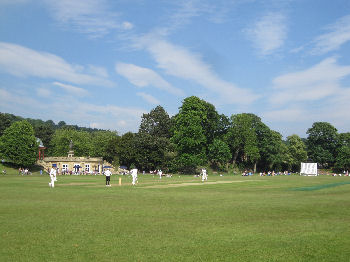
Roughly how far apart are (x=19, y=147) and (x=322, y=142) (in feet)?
303

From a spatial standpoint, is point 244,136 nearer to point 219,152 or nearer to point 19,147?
point 219,152

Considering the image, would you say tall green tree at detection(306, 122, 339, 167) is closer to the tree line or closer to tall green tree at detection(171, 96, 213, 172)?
the tree line

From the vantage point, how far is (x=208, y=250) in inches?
356

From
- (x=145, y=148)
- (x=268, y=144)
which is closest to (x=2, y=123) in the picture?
(x=145, y=148)

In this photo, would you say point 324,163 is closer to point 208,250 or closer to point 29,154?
point 29,154

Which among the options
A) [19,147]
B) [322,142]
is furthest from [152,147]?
[322,142]

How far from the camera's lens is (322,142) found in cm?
11781

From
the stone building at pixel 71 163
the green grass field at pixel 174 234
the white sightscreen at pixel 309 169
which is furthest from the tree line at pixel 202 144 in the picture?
the green grass field at pixel 174 234

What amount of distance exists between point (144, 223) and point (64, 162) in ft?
285

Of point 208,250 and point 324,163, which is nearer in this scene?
point 208,250

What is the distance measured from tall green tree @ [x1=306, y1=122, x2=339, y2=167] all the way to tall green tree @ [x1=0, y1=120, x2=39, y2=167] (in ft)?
279

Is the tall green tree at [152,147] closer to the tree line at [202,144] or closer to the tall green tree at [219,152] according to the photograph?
the tree line at [202,144]

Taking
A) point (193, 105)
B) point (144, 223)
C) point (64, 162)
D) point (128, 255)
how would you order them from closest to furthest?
point (128, 255) < point (144, 223) < point (193, 105) < point (64, 162)

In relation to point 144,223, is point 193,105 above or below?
above
